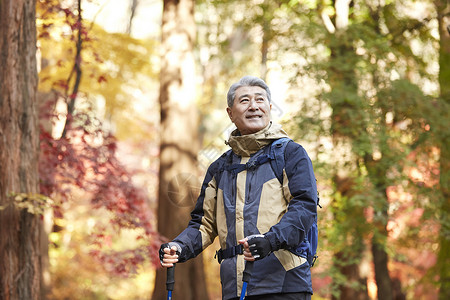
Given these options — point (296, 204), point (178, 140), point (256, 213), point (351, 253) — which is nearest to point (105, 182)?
point (178, 140)

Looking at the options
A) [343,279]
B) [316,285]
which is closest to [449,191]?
[343,279]

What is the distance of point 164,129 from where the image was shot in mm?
8242

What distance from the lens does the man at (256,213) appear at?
2457 mm

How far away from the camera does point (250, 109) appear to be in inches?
112

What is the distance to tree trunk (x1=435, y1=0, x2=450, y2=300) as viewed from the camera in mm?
8195

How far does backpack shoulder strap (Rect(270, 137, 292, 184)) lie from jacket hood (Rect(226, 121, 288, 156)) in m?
0.04

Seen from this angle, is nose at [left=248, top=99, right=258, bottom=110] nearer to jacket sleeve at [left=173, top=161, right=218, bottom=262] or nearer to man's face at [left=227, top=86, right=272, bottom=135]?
man's face at [left=227, top=86, right=272, bottom=135]

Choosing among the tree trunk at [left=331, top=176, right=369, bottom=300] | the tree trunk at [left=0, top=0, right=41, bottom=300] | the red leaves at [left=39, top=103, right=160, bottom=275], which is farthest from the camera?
the tree trunk at [left=331, top=176, right=369, bottom=300]

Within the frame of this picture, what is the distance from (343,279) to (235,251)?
620cm

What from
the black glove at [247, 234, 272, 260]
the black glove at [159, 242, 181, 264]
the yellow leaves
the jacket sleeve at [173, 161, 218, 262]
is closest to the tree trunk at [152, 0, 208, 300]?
the yellow leaves

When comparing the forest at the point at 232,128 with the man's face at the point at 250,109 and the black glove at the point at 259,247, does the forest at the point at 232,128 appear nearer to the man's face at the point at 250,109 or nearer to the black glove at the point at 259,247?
the man's face at the point at 250,109

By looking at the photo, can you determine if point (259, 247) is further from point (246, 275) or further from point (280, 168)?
point (280, 168)

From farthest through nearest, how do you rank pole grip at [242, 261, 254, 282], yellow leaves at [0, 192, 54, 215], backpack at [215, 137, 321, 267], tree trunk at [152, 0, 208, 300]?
tree trunk at [152, 0, 208, 300] < yellow leaves at [0, 192, 54, 215] < backpack at [215, 137, 321, 267] < pole grip at [242, 261, 254, 282]

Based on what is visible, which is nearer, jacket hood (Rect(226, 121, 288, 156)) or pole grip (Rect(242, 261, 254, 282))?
pole grip (Rect(242, 261, 254, 282))
